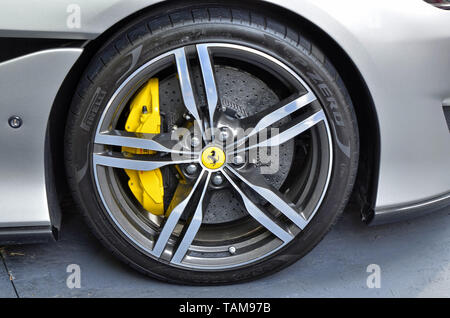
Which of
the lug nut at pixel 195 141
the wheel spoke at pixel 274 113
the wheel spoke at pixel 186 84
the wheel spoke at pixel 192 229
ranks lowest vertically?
the wheel spoke at pixel 192 229

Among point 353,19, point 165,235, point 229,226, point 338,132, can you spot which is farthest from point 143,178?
point 353,19

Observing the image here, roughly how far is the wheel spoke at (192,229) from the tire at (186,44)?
0.05 metres

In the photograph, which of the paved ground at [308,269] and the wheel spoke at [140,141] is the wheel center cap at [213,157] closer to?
the wheel spoke at [140,141]

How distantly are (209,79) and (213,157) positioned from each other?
0.87 feet

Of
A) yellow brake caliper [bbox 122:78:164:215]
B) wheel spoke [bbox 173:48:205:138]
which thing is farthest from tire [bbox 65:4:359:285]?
yellow brake caliper [bbox 122:78:164:215]

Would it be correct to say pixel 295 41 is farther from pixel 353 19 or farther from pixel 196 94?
pixel 196 94

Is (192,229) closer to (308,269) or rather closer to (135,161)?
(135,161)

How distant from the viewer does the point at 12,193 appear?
202 centimetres

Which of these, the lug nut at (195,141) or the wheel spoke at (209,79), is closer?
the wheel spoke at (209,79)

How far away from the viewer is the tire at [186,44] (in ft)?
6.34

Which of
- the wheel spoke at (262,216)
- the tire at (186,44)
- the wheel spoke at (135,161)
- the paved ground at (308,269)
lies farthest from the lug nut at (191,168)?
the paved ground at (308,269)

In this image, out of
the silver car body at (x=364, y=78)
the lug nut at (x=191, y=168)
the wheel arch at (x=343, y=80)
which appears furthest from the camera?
the lug nut at (x=191, y=168)

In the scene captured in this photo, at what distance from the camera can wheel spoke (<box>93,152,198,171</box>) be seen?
6.69 ft
